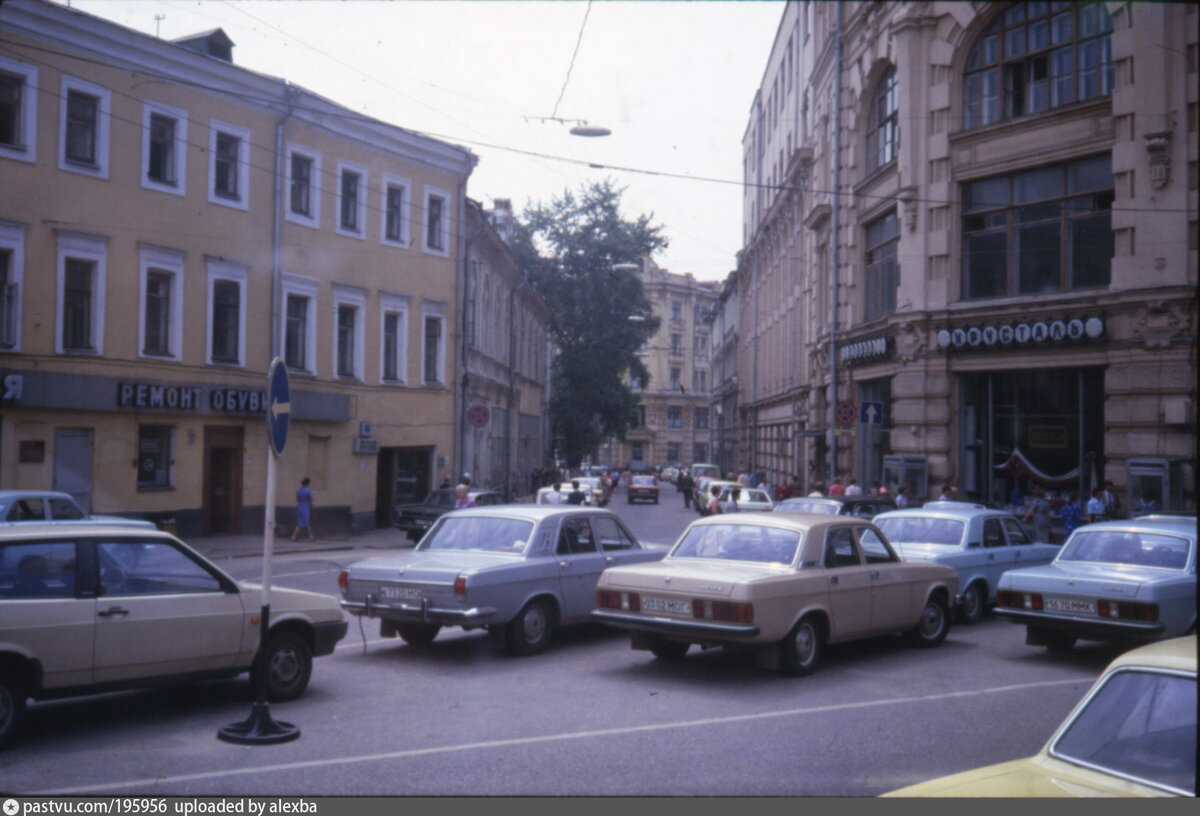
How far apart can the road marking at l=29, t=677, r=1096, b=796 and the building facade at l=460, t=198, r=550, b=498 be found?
17.6 metres

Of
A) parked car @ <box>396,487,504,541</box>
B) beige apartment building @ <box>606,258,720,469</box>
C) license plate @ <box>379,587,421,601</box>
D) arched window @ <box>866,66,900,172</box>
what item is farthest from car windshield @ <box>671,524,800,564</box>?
beige apartment building @ <box>606,258,720,469</box>

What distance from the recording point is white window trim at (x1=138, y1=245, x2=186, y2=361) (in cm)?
2328

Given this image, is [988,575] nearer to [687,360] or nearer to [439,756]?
[439,756]

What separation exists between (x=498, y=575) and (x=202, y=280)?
16757mm

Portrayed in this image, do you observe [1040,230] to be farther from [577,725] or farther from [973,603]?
[577,725]

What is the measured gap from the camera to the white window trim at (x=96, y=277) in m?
21.7

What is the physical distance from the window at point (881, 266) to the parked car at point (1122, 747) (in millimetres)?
23303

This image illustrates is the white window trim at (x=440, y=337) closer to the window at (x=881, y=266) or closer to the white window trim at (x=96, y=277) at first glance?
the white window trim at (x=96, y=277)

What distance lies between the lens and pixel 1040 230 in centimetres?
2333

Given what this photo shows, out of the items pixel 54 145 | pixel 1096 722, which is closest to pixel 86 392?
pixel 54 145

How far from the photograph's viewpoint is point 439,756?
23.2 ft

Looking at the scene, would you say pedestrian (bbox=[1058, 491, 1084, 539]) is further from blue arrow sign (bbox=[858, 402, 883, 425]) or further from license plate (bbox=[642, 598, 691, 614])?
license plate (bbox=[642, 598, 691, 614])

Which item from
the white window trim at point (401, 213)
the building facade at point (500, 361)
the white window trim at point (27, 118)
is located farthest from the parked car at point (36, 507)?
the white window trim at point (401, 213)

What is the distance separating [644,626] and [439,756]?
124 inches
